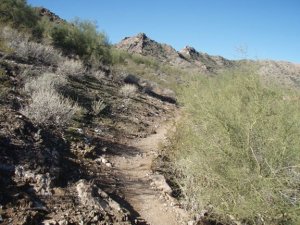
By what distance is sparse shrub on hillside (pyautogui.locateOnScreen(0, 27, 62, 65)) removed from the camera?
1430 cm

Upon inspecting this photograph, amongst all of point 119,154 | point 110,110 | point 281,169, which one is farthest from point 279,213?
point 110,110

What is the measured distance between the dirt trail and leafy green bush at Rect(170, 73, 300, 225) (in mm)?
371

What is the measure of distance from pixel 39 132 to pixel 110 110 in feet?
19.2

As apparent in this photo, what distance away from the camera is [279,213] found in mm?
5141

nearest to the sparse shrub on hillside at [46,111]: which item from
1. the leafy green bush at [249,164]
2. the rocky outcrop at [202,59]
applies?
the leafy green bush at [249,164]

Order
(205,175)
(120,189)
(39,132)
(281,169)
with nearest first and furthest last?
(281,169), (205,175), (120,189), (39,132)

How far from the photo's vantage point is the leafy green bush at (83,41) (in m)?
22.3

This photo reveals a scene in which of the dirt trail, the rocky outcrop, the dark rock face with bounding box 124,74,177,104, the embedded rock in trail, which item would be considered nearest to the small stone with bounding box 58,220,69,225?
the embedded rock in trail

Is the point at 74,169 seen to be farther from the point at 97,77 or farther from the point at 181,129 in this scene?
the point at 97,77

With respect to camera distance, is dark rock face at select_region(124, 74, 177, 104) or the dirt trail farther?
dark rock face at select_region(124, 74, 177, 104)

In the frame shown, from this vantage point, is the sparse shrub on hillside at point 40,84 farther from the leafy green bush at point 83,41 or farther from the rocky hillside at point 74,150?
the leafy green bush at point 83,41

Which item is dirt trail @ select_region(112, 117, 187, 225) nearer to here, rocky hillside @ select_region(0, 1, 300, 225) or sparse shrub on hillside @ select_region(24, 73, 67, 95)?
rocky hillside @ select_region(0, 1, 300, 225)

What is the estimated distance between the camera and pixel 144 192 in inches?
269

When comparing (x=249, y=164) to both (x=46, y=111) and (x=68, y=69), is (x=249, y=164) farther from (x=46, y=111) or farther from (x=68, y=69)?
A: (x=68, y=69)
